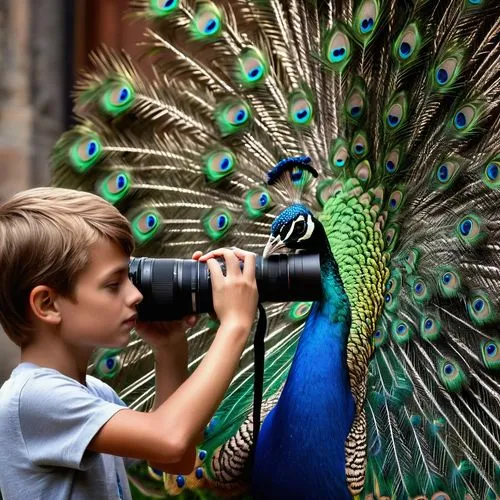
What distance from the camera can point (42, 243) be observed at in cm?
94

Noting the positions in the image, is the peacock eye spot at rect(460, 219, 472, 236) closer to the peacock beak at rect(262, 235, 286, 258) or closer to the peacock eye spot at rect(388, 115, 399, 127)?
the peacock eye spot at rect(388, 115, 399, 127)

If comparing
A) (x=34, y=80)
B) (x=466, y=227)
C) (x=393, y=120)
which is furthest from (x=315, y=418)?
(x=34, y=80)

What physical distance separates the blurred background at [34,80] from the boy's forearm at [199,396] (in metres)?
2.14

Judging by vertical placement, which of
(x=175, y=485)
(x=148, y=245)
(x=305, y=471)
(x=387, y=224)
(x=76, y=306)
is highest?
(x=76, y=306)

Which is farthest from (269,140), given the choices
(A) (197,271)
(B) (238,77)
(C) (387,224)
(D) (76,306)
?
(D) (76,306)

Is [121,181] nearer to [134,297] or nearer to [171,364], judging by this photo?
[171,364]

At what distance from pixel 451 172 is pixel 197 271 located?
951 mm

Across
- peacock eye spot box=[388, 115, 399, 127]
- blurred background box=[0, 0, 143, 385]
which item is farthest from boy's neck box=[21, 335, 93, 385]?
blurred background box=[0, 0, 143, 385]

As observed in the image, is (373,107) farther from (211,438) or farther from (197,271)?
(197,271)

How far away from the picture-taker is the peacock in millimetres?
1853

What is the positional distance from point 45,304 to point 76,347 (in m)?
0.06

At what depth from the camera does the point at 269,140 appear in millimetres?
2066

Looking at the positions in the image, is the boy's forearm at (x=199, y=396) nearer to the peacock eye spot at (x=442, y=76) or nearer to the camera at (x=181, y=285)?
the camera at (x=181, y=285)

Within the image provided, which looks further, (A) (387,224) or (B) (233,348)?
(A) (387,224)
